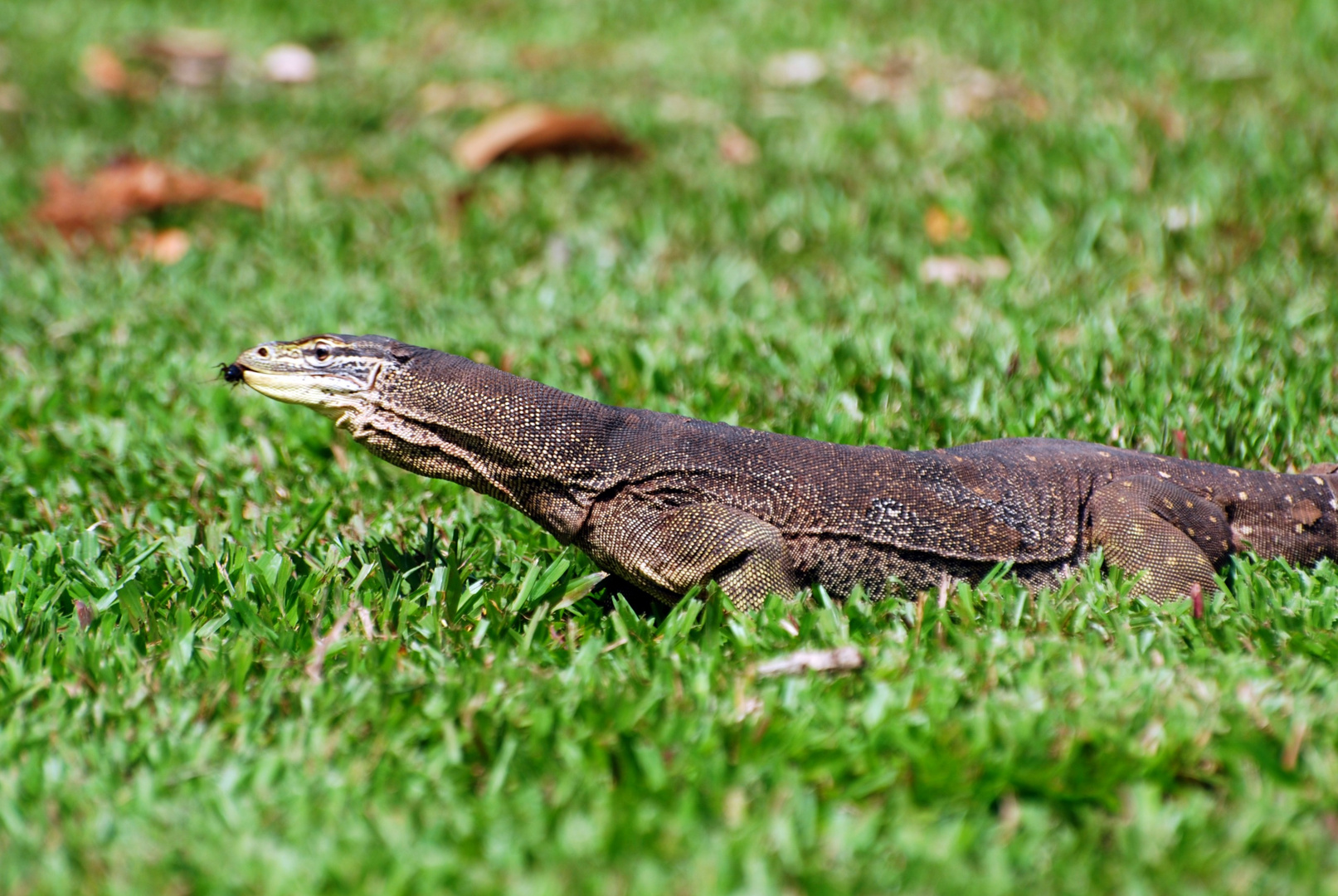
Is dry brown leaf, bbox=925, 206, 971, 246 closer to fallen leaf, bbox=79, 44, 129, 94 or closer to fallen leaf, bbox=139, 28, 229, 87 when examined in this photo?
fallen leaf, bbox=139, 28, 229, 87

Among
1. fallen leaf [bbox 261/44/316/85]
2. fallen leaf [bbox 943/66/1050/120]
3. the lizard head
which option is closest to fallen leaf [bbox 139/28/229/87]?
fallen leaf [bbox 261/44/316/85]

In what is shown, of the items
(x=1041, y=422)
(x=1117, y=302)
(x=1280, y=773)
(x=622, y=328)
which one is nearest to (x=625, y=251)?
(x=622, y=328)

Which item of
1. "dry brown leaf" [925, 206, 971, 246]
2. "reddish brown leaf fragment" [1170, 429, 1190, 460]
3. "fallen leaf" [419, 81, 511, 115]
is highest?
"fallen leaf" [419, 81, 511, 115]

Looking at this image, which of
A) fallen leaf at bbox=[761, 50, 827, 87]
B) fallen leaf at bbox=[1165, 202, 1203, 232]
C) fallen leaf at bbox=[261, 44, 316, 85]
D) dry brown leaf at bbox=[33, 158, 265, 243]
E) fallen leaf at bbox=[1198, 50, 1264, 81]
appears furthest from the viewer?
fallen leaf at bbox=[261, 44, 316, 85]

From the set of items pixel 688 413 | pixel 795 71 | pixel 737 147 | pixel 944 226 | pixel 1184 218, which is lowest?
pixel 688 413

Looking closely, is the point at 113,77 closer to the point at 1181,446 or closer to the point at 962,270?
the point at 962,270

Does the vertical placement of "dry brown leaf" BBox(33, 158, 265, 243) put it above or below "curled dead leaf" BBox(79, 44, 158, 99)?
below

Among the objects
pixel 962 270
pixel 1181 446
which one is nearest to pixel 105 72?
pixel 962 270
